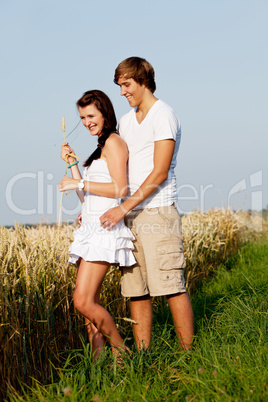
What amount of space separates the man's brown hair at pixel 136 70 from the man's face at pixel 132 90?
1.0 inches

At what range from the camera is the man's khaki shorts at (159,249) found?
3.36 metres

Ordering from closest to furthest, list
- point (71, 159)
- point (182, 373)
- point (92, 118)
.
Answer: point (182, 373) → point (92, 118) → point (71, 159)

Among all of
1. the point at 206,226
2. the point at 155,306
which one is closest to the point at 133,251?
the point at 155,306

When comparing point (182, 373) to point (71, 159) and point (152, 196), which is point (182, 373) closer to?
point (152, 196)

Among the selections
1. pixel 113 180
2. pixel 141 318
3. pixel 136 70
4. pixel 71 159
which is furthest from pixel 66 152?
pixel 141 318

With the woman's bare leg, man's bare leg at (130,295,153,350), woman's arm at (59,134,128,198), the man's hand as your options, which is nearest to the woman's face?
woman's arm at (59,134,128,198)

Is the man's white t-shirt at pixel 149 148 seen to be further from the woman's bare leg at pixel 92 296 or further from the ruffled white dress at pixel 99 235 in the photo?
the woman's bare leg at pixel 92 296

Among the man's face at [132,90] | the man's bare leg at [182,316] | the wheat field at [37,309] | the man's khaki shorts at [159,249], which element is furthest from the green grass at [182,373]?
the man's face at [132,90]

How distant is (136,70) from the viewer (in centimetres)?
327

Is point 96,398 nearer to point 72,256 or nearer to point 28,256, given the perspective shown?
point 72,256

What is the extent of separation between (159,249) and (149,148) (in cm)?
72

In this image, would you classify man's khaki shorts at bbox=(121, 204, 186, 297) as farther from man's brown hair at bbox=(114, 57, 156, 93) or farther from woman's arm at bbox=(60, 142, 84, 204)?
man's brown hair at bbox=(114, 57, 156, 93)

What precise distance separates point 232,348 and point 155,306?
196 cm

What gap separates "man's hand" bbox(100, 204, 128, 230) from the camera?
312cm
